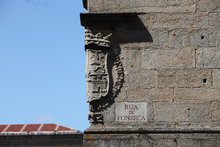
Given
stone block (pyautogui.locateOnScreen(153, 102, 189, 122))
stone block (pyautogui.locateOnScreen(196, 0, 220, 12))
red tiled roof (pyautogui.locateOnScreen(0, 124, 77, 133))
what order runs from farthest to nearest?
red tiled roof (pyautogui.locateOnScreen(0, 124, 77, 133)), stone block (pyautogui.locateOnScreen(196, 0, 220, 12)), stone block (pyautogui.locateOnScreen(153, 102, 189, 122))

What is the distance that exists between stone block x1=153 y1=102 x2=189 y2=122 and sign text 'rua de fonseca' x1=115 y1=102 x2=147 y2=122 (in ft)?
0.47

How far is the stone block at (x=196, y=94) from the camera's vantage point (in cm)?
734

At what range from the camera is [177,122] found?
7.27 m

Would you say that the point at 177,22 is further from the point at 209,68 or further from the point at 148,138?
the point at 148,138

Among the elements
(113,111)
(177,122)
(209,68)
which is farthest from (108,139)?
(209,68)

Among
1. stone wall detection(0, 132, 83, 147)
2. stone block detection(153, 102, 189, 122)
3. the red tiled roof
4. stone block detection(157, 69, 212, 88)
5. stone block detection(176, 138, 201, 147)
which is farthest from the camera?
the red tiled roof

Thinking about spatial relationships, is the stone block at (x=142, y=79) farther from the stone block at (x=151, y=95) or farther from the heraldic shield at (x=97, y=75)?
the heraldic shield at (x=97, y=75)

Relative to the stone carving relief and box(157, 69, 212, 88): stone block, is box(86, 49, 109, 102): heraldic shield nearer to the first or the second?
the stone carving relief

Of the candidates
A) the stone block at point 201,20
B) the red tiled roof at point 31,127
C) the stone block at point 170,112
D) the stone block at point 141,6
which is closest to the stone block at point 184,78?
the stone block at point 170,112

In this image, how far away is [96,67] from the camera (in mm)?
7402

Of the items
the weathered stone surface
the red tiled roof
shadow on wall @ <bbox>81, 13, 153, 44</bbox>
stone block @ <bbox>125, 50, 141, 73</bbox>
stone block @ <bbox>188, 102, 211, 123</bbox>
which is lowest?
the red tiled roof

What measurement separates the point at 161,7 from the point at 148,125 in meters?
1.50

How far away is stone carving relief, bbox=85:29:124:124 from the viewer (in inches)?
289

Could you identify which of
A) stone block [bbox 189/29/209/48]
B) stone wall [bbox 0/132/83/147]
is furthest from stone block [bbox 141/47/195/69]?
stone wall [bbox 0/132/83/147]
